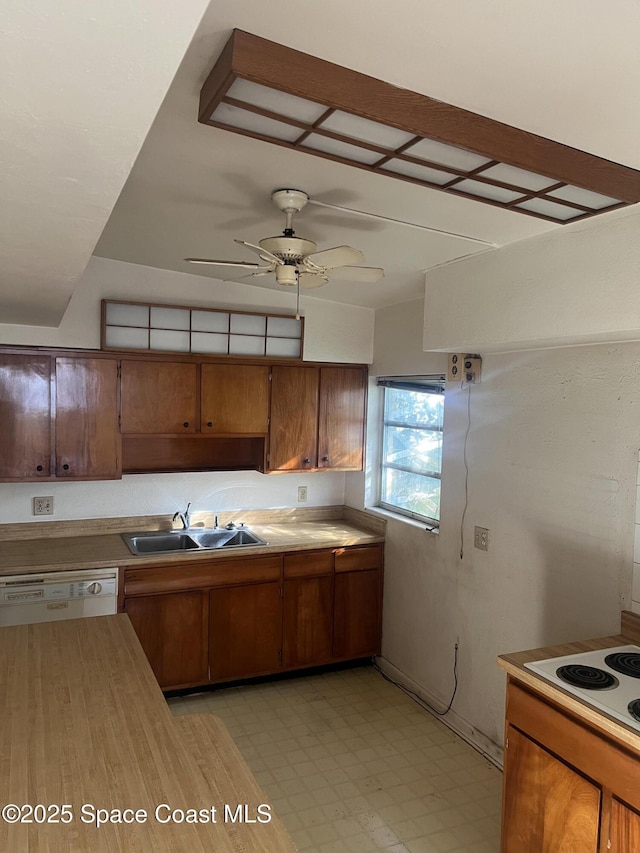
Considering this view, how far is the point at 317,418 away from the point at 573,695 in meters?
2.64

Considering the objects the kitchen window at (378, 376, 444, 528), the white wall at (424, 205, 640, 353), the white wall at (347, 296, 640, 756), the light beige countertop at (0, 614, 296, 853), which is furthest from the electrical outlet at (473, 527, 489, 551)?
the light beige countertop at (0, 614, 296, 853)

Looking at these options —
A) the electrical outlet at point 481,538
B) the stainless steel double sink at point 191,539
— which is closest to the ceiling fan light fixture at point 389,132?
the electrical outlet at point 481,538

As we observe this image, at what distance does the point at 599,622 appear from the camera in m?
2.61

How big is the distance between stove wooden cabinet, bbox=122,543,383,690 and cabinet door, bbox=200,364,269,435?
84 centimetres

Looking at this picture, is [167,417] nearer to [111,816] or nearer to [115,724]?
[115,724]

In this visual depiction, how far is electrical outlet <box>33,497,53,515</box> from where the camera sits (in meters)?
3.78

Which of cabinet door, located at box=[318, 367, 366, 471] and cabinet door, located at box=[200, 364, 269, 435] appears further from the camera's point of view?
cabinet door, located at box=[318, 367, 366, 471]

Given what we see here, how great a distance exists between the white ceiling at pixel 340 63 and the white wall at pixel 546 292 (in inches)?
4.7

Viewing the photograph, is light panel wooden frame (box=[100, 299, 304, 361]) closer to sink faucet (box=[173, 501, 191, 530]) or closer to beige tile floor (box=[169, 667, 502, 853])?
sink faucet (box=[173, 501, 191, 530])

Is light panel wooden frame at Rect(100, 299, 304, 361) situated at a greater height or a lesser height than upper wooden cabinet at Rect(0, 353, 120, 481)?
greater

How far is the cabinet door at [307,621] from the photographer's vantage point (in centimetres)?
401

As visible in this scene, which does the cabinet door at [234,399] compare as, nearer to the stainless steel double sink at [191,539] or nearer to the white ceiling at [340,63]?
the stainless steel double sink at [191,539]

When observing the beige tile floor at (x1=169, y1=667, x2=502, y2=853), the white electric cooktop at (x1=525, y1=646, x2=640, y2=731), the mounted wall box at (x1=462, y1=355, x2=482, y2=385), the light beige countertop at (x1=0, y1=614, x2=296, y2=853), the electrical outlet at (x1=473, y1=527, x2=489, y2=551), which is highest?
the mounted wall box at (x1=462, y1=355, x2=482, y2=385)

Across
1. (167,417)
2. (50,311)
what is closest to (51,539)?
(167,417)
